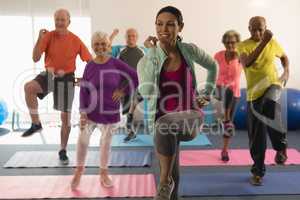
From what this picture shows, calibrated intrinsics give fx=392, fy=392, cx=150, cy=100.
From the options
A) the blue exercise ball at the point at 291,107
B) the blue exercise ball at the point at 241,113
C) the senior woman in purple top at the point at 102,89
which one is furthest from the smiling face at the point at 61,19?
the blue exercise ball at the point at 291,107

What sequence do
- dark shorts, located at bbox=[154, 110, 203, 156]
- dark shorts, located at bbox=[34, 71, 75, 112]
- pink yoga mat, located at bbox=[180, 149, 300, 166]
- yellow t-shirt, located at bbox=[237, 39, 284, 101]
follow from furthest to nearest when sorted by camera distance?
pink yoga mat, located at bbox=[180, 149, 300, 166]
dark shorts, located at bbox=[34, 71, 75, 112]
yellow t-shirt, located at bbox=[237, 39, 284, 101]
dark shorts, located at bbox=[154, 110, 203, 156]

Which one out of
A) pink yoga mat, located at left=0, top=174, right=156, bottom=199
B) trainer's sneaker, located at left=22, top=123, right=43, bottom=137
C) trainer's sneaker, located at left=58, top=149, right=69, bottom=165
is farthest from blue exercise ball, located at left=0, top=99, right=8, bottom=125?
trainer's sneaker, located at left=22, top=123, right=43, bottom=137

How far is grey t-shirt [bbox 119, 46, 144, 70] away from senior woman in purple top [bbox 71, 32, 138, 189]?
1776mm

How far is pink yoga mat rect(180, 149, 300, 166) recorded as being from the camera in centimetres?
460

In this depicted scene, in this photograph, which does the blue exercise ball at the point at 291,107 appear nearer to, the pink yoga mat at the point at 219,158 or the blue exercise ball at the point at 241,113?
the blue exercise ball at the point at 241,113

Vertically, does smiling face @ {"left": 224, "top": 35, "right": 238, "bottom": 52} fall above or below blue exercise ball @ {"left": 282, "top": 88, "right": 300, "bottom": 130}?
above

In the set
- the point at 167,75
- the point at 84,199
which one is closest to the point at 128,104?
the point at 84,199

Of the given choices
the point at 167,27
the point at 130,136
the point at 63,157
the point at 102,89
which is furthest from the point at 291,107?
the point at 167,27

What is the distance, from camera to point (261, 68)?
3.61 meters

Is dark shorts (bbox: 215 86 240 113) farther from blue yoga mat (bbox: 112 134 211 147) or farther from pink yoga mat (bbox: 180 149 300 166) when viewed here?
blue yoga mat (bbox: 112 134 211 147)

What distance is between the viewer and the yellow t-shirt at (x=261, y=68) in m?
3.60

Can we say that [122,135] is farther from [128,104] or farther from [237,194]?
[237,194]

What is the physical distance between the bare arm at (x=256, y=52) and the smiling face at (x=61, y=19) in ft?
6.12

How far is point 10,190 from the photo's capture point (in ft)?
12.2
